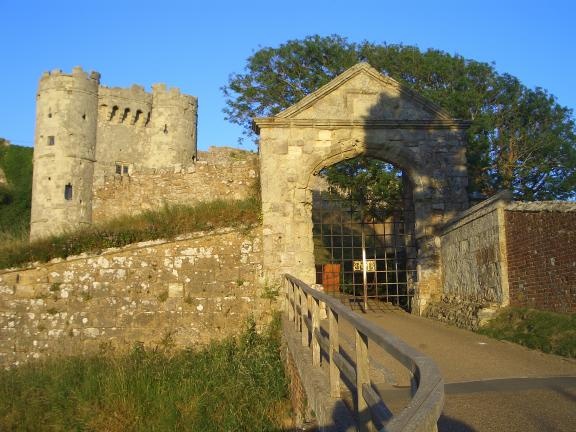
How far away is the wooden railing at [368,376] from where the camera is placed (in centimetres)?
220

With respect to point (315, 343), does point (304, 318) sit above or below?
above

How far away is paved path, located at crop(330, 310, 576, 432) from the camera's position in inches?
180

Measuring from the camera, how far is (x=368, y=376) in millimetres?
3756

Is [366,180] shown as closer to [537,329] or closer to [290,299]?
[290,299]

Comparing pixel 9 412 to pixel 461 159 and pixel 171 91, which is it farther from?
pixel 171 91

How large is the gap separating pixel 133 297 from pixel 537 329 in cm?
784

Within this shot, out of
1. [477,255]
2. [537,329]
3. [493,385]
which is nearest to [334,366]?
[493,385]

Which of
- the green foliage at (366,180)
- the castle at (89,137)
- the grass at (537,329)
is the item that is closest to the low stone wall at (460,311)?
the grass at (537,329)

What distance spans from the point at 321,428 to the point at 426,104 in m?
10.3

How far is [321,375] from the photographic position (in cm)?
569

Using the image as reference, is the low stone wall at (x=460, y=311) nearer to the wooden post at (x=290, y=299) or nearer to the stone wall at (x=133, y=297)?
the wooden post at (x=290, y=299)

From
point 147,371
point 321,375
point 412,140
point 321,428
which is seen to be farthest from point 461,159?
point 321,428

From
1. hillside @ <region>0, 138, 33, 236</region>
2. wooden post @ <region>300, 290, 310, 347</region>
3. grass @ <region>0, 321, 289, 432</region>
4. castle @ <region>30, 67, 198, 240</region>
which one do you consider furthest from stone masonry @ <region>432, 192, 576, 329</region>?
hillside @ <region>0, 138, 33, 236</region>

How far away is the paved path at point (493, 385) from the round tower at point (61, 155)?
2978 cm
